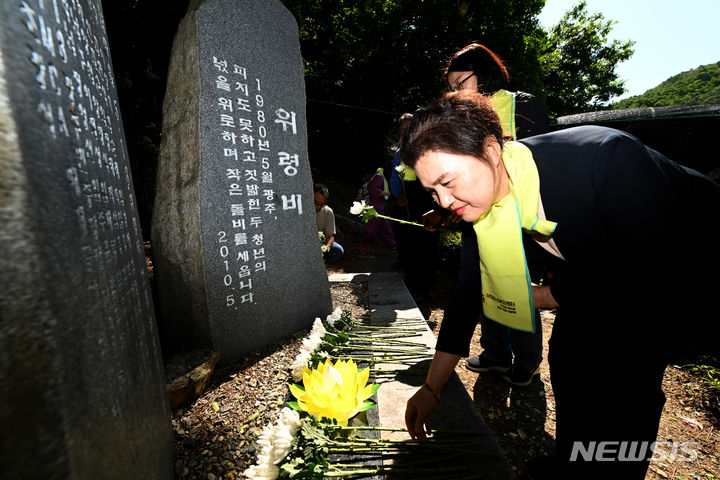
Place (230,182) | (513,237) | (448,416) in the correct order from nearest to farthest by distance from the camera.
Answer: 1. (513,237)
2. (448,416)
3. (230,182)

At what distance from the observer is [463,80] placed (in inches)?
78.8

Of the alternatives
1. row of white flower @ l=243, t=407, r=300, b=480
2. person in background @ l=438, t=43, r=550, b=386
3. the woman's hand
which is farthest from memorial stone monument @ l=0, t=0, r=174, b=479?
person in background @ l=438, t=43, r=550, b=386

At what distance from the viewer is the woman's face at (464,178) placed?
1045 mm

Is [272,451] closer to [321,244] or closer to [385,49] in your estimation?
[321,244]

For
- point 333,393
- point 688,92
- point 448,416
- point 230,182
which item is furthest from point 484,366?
point 688,92

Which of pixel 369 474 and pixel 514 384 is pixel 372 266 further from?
pixel 369 474

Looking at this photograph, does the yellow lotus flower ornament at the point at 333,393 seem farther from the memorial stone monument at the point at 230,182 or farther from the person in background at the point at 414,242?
the person in background at the point at 414,242

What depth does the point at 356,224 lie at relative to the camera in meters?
9.16

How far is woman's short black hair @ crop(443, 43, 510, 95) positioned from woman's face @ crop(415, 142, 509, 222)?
1.13 m

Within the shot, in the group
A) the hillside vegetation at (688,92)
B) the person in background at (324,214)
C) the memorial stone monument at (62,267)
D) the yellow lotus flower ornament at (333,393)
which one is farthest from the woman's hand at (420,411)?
the hillside vegetation at (688,92)

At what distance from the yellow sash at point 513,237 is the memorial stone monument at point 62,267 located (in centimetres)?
118

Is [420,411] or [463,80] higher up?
[463,80]

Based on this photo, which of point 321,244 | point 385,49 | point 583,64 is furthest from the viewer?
point 583,64

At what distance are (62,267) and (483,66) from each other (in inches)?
89.9
